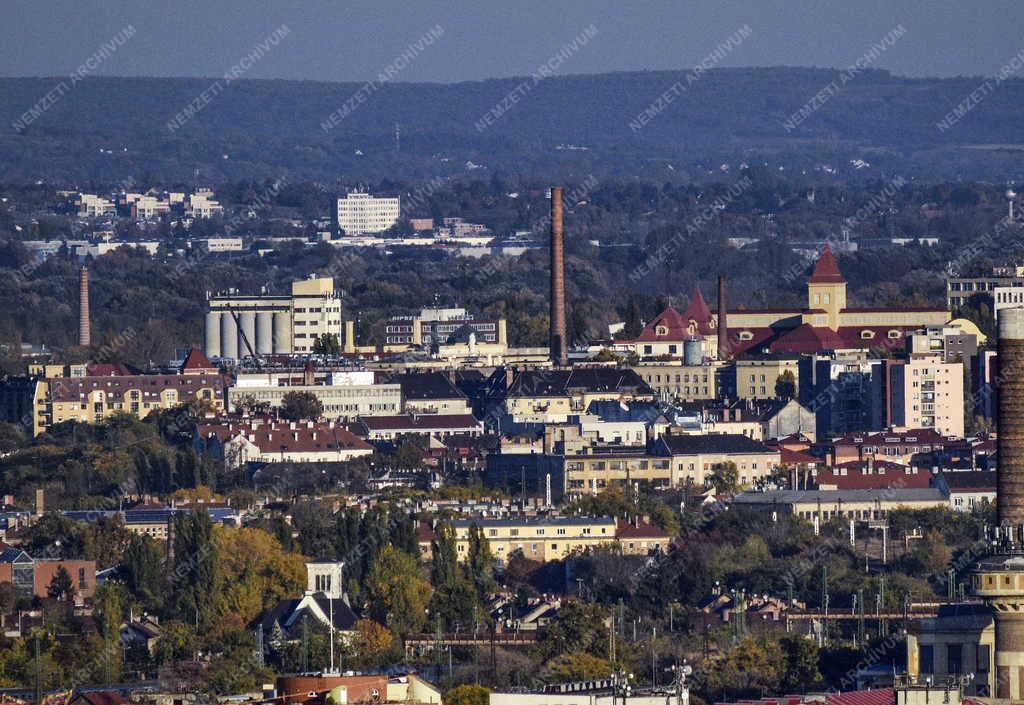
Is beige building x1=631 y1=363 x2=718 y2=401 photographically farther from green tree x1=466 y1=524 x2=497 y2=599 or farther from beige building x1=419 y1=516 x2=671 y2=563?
green tree x1=466 y1=524 x2=497 y2=599

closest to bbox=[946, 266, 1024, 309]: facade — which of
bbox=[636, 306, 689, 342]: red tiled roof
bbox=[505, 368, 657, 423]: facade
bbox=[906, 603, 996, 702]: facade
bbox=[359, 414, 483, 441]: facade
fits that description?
bbox=[636, 306, 689, 342]: red tiled roof

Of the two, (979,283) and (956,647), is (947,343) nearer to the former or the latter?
(979,283)

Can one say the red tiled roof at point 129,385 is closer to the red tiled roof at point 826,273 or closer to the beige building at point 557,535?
the red tiled roof at point 826,273

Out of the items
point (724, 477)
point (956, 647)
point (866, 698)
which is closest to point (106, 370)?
point (724, 477)

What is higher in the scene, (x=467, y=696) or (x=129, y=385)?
(x=129, y=385)

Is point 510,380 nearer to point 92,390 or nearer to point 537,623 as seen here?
point 92,390

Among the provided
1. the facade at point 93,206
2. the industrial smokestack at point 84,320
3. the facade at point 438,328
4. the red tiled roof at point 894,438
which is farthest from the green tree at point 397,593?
the facade at point 93,206

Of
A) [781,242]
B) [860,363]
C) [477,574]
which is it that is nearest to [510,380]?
[860,363]

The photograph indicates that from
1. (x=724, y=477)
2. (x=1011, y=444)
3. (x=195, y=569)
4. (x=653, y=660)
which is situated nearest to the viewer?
(x=653, y=660)
